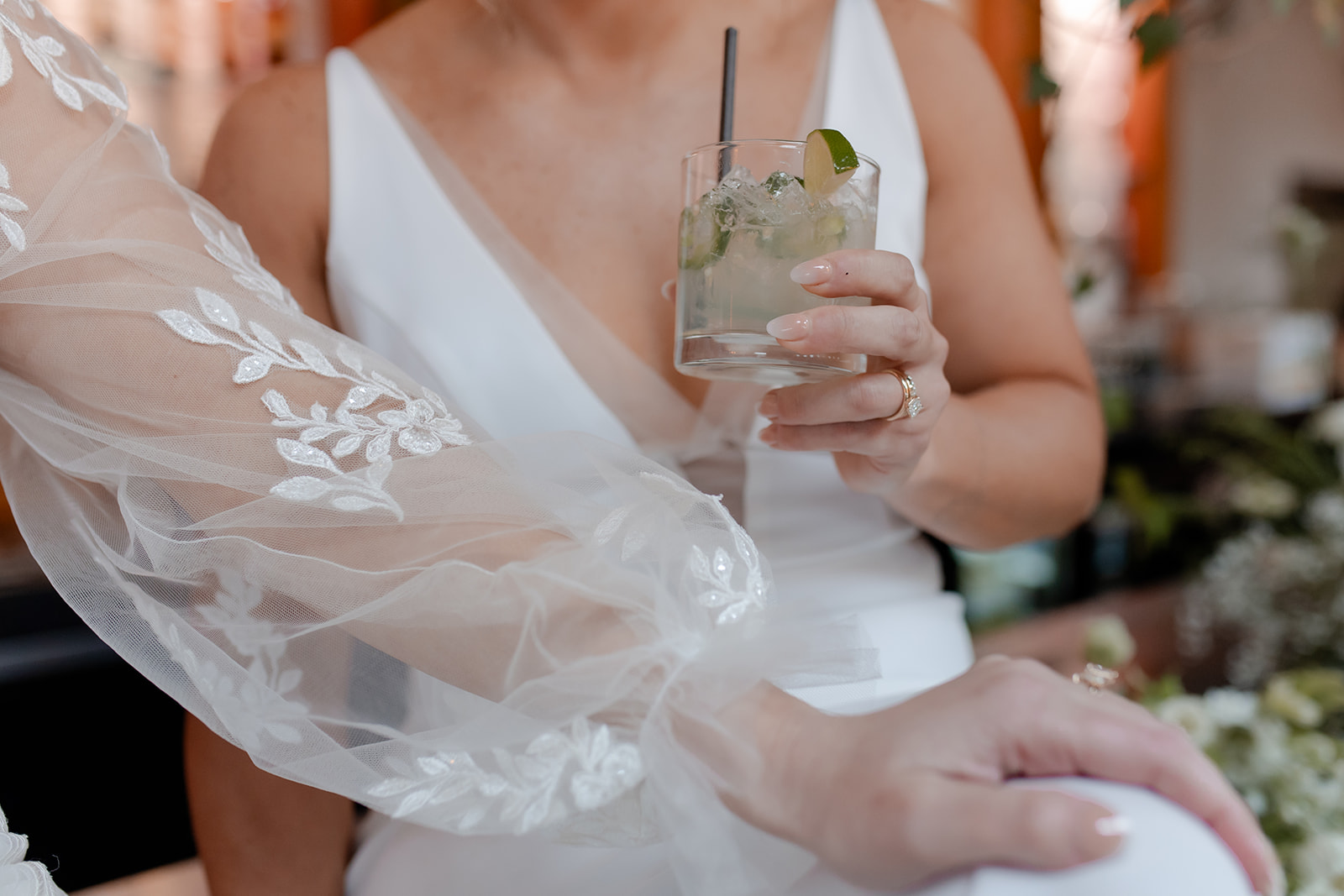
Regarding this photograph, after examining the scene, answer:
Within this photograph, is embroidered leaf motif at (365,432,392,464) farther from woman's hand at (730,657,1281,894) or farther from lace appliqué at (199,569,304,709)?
woman's hand at (730,657,1281,894)

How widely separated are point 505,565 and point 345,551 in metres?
0.12

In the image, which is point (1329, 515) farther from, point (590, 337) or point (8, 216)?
point (8, 216)

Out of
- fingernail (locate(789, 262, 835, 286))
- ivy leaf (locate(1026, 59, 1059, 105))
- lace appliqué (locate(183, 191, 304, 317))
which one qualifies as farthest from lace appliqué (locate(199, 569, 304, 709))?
ivy leaf (locate(1026, 59, 1059, 105))

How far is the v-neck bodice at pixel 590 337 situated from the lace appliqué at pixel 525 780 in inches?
18.8

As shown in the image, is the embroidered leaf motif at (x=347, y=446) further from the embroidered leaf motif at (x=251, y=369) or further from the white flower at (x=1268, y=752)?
the white flower at (x=1268, y=752)

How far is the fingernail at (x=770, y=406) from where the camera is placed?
807 millimetres

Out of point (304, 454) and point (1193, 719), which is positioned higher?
point (304, 454)

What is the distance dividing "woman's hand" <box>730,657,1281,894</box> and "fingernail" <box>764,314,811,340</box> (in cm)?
25

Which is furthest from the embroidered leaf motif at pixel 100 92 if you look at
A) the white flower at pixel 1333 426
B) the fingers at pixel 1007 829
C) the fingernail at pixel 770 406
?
the white flower at pixel 1333 426

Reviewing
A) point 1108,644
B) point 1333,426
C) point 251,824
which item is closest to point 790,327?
point 251,824

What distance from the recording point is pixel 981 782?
55 centimetres

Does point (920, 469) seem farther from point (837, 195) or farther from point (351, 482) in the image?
point (351, 482)

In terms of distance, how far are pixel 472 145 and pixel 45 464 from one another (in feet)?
2.00

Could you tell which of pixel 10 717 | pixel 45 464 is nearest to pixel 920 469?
pixel 45 464
